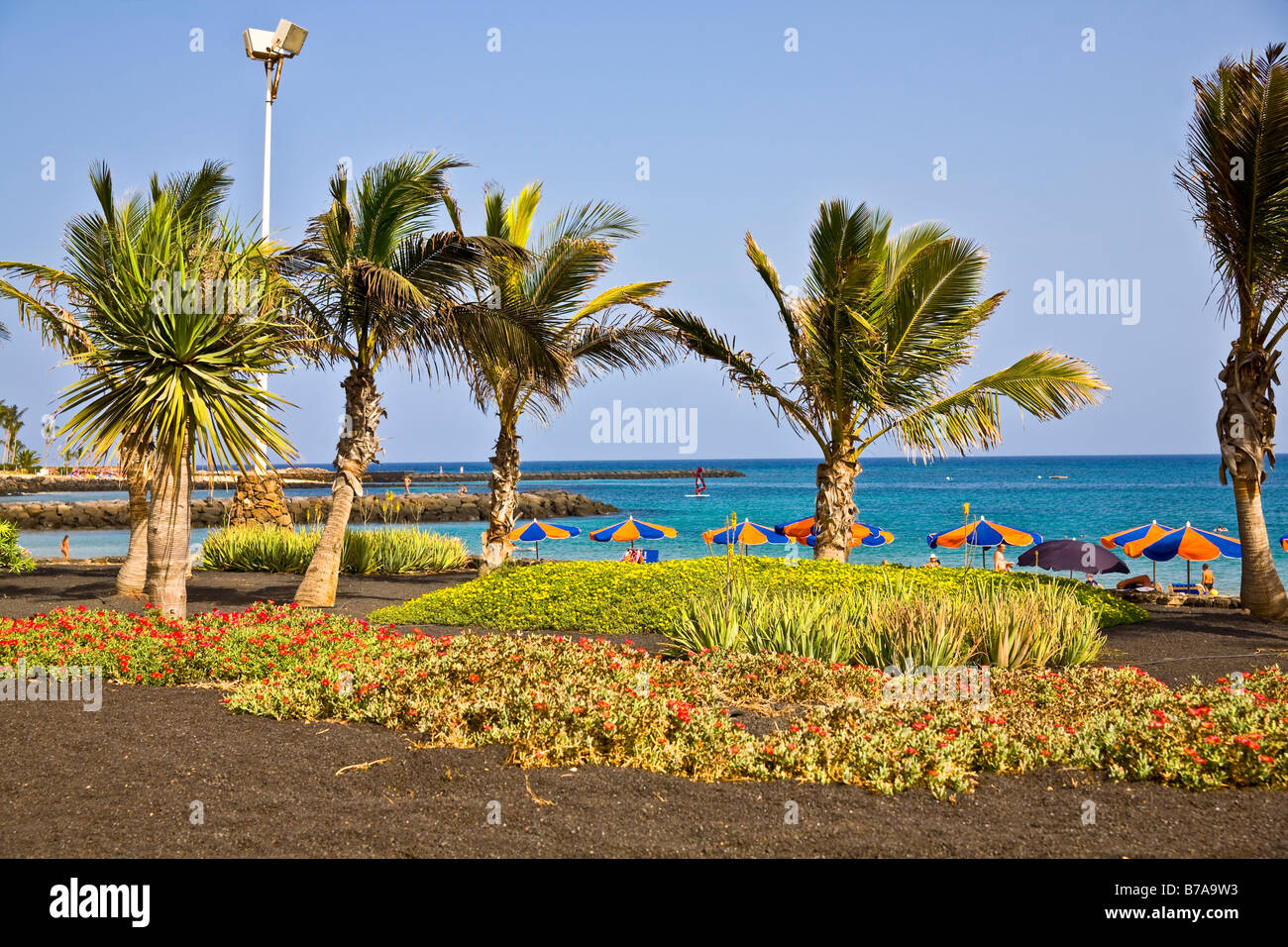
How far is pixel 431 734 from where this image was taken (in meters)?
6.04

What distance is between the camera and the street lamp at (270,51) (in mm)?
21953

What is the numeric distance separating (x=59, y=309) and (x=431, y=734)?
11.6 m

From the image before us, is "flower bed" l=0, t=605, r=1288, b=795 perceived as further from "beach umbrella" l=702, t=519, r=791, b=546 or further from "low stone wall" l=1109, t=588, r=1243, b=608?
"low stone wall" l=1109, t=588, r=1243, b=608

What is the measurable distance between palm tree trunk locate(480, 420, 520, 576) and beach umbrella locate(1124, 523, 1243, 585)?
35.2ft

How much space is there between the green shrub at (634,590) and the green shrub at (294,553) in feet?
19.1

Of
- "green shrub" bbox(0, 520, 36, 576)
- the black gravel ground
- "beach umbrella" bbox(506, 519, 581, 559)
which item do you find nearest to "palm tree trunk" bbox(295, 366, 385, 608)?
"beach umbrella" bbox(506, 519, 581, 559)

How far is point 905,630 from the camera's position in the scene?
28.6 ft

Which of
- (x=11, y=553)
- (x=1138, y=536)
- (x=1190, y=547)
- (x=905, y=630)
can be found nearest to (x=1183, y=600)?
(x=1190, y=547)

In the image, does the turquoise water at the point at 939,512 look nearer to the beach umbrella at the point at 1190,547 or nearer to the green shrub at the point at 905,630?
the beach umbrella at the point at 1190,547

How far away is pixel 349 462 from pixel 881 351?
26.7 feet

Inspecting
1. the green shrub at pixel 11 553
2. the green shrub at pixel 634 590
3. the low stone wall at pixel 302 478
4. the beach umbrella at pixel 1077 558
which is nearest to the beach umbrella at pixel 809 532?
the beach umbrella at pixel 1077 558

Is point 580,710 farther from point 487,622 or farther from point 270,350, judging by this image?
point 270,350

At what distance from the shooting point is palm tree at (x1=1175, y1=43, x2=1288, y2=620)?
10797 millimetres
